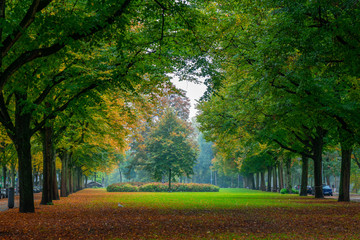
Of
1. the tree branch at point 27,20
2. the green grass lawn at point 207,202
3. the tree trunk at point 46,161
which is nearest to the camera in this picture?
the tree branch at point 27,20

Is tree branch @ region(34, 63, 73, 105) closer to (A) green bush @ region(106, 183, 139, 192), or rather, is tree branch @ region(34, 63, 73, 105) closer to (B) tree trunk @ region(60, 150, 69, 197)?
(B) tree trunk @ region(60, 150, 69, 197)

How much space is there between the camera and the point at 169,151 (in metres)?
56.0

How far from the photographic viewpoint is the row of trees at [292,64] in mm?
11992

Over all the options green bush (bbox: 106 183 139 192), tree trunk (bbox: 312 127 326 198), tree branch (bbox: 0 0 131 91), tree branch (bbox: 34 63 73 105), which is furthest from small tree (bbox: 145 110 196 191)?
tree branch (bbox: 0 0 131 91)

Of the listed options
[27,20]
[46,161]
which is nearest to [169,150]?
[46,161]

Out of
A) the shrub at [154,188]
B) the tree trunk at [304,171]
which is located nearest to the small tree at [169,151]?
the shrub at [154,188]

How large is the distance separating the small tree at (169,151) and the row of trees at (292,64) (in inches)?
1258

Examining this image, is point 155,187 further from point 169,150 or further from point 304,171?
point 304,171

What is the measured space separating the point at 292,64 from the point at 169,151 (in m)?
41.2

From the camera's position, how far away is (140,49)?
13773 millimetres

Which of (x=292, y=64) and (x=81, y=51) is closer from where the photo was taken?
(x=81, y=51)

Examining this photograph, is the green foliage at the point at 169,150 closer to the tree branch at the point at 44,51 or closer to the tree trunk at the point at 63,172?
the tree trunk at the point at 63,172

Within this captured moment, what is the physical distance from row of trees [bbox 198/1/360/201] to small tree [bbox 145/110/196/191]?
3194cm

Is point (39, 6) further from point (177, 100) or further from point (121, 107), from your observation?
point (177, 100)
